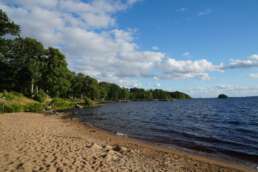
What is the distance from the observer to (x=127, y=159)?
955 centimetres

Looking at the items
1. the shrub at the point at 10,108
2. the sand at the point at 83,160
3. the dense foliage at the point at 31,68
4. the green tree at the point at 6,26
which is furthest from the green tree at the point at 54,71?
the sand at the point at 83,160

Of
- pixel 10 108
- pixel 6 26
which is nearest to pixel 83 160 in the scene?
pixel 10 108

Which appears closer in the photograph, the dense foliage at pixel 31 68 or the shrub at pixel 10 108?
the shrub at pixel 10 108

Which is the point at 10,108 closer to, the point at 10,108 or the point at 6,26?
the point at 10,108

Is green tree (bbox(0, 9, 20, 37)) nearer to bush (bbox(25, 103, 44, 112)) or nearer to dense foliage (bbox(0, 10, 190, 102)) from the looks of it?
dense foliage (bbox(0, 10, 190, 102))

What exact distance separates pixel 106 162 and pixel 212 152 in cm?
776

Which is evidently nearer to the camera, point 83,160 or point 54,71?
point 83,160


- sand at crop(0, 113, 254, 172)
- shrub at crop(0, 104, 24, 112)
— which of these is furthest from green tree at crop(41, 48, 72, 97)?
sand at crop(0, 113, 254, 172)

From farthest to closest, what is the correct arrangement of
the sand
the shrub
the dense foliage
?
the dense foliage < the shrub < the sand

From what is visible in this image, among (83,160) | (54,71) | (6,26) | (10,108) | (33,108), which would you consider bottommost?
(83,160)

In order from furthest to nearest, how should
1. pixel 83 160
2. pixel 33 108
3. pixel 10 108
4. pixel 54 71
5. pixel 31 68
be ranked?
pixel 54 71
pixel 31 68
pixel 33 108
pixel 10 108
pixel 83 160

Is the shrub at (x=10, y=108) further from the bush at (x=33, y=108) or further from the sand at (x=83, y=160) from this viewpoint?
the sand at (x=83, y=160)

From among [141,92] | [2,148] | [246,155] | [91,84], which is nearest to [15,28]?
[2,148]

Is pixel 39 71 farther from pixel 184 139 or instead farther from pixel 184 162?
pixel 184 162
